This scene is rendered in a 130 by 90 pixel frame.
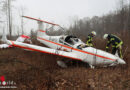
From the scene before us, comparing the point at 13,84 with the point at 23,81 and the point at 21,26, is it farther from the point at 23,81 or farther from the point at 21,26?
the point at 21,26

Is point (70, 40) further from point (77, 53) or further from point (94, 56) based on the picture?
point (94, 56)

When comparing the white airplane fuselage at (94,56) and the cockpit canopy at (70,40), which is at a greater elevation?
the cockpit canopy at (70,40)

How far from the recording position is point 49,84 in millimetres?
3119

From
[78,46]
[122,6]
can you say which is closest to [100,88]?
[78,46]

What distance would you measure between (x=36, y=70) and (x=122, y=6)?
111ft

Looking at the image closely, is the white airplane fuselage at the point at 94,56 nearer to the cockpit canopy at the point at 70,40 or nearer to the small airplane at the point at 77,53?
the small airplane at the point at 77,53
